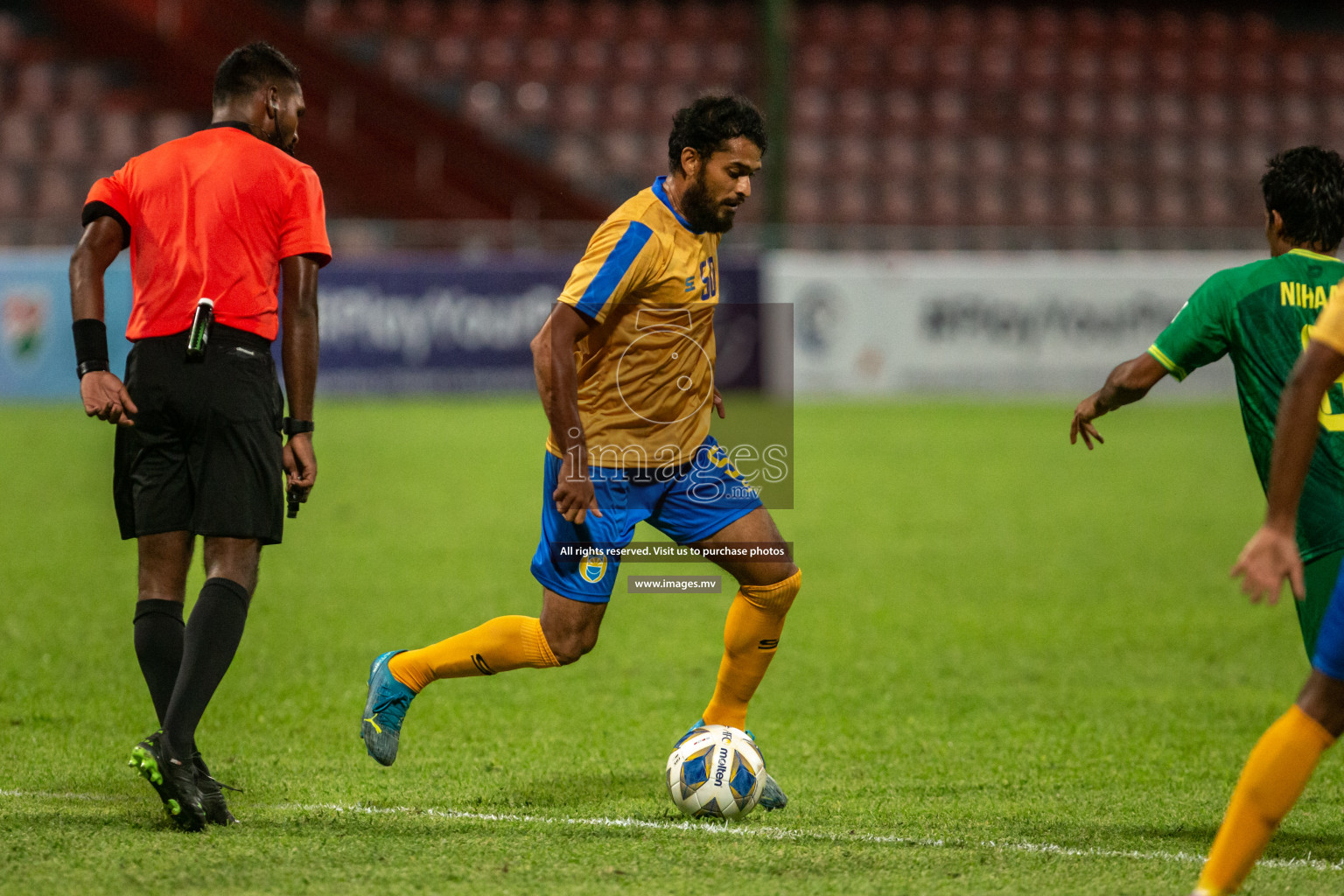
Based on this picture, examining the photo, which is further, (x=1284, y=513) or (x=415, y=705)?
(x=415, y=705)

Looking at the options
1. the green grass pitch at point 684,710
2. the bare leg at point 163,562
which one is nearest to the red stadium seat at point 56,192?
the green grass pitch at point 684,710

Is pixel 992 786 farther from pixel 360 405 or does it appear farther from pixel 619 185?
pixel 619 185

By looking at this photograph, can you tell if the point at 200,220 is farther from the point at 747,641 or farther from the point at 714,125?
the point at 747,641

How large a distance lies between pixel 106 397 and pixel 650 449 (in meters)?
1.55

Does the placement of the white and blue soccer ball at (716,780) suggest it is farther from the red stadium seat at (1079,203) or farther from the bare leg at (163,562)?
the red stadium seat at (1079,203)

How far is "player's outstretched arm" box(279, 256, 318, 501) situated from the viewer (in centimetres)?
421

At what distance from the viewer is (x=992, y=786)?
187 inches

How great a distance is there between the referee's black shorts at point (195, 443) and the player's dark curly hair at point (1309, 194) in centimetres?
292

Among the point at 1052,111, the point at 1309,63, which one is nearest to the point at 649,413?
the point at 1052,111

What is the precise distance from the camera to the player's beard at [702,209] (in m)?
4.51

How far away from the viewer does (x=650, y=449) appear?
4508 millimetres

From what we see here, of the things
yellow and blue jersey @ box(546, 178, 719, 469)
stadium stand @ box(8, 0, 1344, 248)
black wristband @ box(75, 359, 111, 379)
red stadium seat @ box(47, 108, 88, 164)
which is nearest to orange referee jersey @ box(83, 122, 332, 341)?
black wristband @ box(75, 359, 111, 379)

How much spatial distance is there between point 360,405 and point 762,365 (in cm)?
498

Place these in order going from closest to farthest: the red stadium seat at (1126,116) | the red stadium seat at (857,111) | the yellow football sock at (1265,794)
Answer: the yellow football sock at (1265,794) < the red stadium seat at (857,111) < the red stadium seat at (1126,116)
